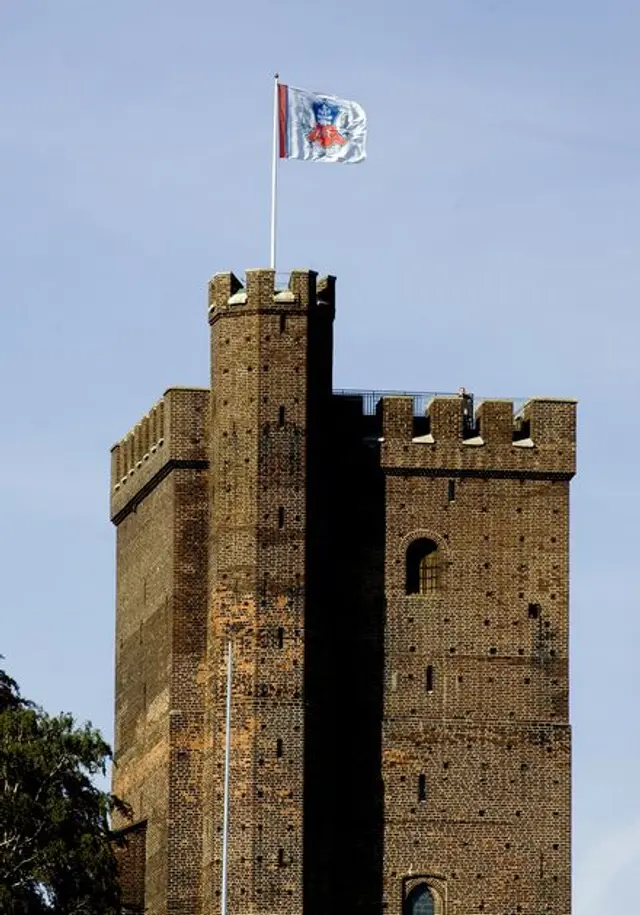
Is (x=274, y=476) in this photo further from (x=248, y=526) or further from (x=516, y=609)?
(x=516, y=609)

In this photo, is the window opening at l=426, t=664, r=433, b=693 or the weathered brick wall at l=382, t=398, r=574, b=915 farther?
the window opening at l=426, t=664, r=433, b=693

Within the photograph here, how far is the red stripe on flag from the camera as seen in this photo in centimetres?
9631

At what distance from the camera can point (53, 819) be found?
90.4 metres

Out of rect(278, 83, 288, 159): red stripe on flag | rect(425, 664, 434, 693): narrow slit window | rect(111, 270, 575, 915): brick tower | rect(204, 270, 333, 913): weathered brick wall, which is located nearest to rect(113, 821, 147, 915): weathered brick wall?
rect(111, 270, 575, 915): brick tower

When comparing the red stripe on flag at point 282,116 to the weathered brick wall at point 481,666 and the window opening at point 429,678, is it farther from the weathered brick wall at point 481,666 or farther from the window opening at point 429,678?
the window opening at point 429,678

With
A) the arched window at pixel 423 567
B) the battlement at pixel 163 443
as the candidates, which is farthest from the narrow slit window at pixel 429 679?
the battlement at pixel 163 443

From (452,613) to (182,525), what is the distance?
766cm

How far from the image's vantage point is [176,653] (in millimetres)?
96000

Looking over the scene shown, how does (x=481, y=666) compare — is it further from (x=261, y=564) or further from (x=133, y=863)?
(x=133, y=863)

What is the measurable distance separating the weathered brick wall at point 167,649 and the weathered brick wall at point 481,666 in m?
5.14

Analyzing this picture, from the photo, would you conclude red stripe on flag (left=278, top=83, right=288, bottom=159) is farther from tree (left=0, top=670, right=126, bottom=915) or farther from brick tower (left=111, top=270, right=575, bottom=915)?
tree (left=0, top=670, right=126, bottom=915)

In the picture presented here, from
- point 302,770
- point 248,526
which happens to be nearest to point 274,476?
point 248,526

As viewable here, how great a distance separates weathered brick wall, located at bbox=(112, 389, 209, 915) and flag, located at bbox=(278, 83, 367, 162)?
718 centimetres

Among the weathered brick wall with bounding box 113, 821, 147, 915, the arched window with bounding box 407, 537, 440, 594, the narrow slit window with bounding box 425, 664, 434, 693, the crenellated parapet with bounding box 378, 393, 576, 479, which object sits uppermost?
the crenellated parapet with bounding box 378, 393, 576, 479
